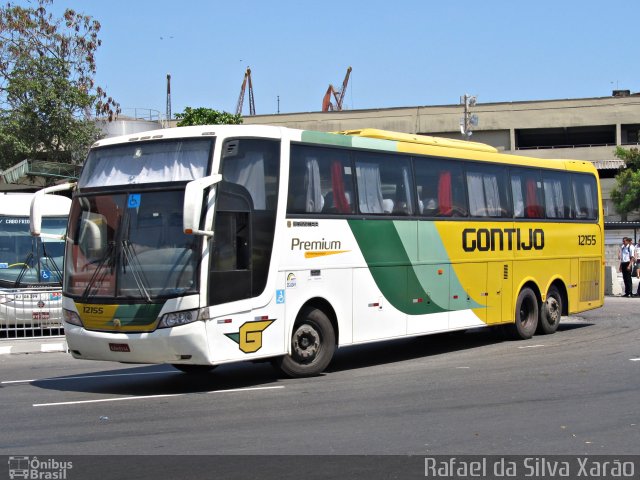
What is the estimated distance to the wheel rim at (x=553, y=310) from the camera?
17.9m

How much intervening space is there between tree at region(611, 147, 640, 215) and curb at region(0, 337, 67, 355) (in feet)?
151

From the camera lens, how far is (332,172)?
1262cm

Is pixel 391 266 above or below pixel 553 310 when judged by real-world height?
above

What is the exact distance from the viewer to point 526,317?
1738 centimetres

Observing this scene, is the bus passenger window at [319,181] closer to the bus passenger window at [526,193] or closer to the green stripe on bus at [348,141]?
the green stripe on bus at [348,141]

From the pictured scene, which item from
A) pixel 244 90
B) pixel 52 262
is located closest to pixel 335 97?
pixel 244 90

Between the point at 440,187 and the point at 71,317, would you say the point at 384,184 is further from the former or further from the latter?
the point at 71,317

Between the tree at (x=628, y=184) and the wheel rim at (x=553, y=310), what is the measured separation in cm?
4113

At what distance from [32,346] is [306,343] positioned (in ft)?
25.1

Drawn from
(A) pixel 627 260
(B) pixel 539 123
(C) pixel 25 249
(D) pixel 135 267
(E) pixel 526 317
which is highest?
(B) pixel 539 123

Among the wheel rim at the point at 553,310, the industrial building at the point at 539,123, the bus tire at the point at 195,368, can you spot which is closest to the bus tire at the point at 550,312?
the wheel rim at the point at 553,310

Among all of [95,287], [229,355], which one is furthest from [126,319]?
[229,355]

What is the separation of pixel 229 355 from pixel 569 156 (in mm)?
57625

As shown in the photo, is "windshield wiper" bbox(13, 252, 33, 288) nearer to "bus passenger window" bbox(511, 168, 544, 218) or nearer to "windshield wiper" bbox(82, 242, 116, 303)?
"windshield wiper" bbox(82, 242, 116, 303)
